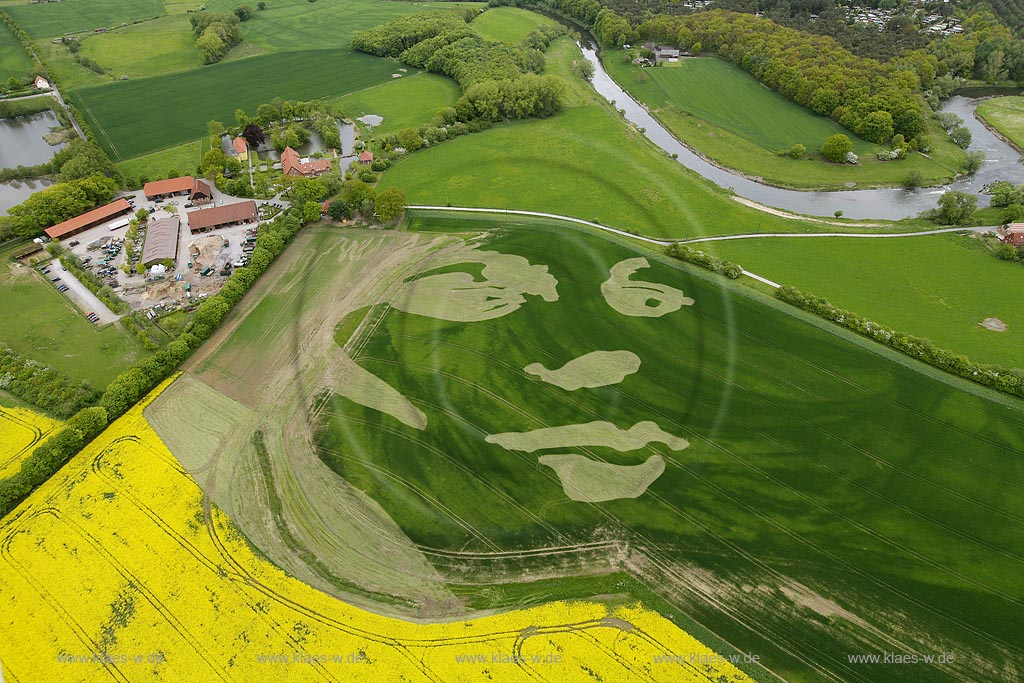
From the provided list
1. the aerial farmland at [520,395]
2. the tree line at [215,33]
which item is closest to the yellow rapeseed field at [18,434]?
the aerial farmland at [520,395]

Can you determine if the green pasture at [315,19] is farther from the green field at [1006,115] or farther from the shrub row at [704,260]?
the green field at [1006,115]

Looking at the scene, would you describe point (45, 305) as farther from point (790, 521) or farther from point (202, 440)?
point (790, 521)

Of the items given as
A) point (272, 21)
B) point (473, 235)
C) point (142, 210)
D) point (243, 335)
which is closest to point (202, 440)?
point (243, 335)

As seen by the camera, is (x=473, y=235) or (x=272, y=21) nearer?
(x=473, y=235)

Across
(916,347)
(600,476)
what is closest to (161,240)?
(600,476)

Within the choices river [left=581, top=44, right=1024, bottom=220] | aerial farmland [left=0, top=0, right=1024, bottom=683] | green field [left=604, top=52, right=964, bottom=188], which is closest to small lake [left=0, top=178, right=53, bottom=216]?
aerial farmland [left=0, top=0, right=1024, bottom=683]
